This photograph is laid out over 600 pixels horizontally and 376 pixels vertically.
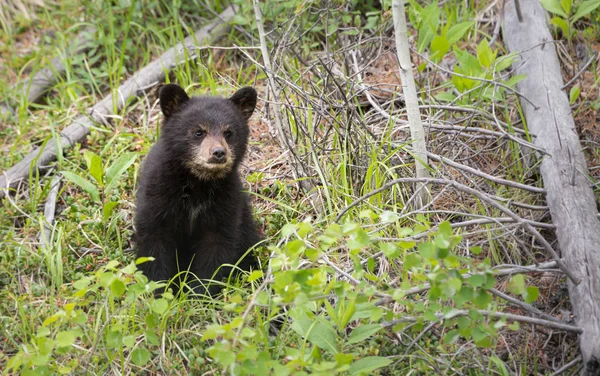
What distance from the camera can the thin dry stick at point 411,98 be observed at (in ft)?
15.0

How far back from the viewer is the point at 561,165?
16.0 feet

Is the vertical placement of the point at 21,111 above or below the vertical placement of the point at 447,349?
above

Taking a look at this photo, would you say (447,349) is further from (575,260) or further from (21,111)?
(21,111)

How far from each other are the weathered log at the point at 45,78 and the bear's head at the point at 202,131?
2412 millimetres

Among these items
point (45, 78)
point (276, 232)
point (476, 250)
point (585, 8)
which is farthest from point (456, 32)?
point (45, 78)

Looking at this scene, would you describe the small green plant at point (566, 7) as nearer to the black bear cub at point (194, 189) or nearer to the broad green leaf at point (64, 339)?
the black bear cub at point (194, 189)

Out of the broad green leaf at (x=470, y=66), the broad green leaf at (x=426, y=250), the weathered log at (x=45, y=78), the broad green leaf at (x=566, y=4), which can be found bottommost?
the broad green leaf at (x=426, y=250)

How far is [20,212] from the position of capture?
19.0ft

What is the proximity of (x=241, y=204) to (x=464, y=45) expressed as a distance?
276 centimetres

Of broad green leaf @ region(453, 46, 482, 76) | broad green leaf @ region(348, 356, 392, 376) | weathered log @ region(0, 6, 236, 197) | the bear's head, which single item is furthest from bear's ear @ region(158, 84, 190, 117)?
broad green leaf @ region(348, 356, 392, 376)

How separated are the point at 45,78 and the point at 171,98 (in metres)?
2.67

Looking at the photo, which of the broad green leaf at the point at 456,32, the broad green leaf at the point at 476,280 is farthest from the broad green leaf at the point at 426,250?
the broad green leaf at the point at 456,32

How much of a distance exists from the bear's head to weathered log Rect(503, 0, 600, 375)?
80.3 inches

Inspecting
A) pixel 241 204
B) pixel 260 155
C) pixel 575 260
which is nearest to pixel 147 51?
pixel 260 155
